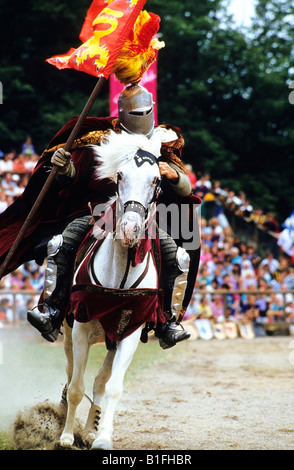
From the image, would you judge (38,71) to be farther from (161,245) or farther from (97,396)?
(97,396)

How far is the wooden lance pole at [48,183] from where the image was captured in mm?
5641

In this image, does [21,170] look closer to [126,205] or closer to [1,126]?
[1,126]

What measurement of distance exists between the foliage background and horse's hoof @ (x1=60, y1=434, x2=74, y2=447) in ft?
69.1

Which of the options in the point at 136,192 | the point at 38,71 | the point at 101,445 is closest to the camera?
the point at 101,445

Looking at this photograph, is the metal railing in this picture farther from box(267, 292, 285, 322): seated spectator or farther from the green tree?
the green tree

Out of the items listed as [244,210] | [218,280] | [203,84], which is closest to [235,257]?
[218,280]

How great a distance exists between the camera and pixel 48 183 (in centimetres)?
577

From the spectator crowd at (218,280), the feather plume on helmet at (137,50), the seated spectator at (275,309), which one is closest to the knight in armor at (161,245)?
the feather plume on helmet at (137,50)

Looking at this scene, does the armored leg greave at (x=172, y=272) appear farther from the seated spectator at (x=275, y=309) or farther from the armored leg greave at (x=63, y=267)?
the seated spectator at (x=275, y=309)

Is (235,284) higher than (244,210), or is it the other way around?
(244,210)

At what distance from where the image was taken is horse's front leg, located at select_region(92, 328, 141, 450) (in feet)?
15.8

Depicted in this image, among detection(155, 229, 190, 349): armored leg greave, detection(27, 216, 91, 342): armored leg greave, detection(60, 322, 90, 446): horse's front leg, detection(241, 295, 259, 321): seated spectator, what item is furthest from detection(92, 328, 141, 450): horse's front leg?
detection(241, 295, 259, 321): seated spectator

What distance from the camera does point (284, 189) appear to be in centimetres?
3031

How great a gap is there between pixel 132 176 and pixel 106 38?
1.33m
